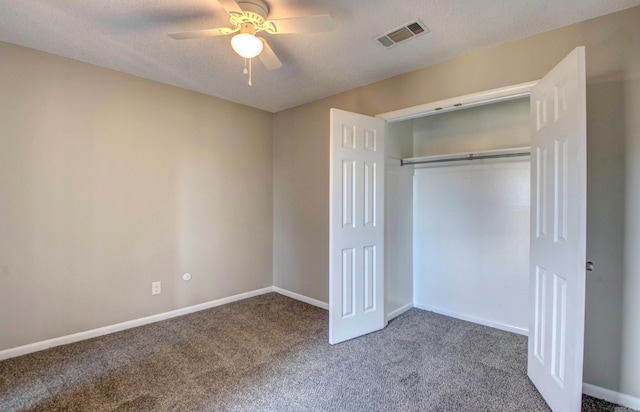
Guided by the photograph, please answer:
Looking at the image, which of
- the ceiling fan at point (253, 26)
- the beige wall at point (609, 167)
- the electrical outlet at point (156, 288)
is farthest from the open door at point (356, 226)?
the electrical outlet at point (156, 288)

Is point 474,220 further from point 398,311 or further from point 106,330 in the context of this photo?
point 106,330

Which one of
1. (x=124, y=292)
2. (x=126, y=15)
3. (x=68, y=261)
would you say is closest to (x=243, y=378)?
(x=124, y=292)

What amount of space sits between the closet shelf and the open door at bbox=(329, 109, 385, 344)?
67cm

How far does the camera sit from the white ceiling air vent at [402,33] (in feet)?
7.30

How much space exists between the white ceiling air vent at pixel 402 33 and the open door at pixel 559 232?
933 mm

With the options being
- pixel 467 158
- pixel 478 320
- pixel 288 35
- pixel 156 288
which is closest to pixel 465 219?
pixel 467 158

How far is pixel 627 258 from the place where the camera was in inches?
78.5

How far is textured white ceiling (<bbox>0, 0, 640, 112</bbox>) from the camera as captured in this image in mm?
2018

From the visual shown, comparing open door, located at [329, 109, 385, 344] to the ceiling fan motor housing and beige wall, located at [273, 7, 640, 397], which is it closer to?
the ceiling fan motor housing

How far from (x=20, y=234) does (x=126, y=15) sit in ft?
6.60

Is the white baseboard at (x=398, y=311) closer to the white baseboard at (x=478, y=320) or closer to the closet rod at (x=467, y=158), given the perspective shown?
the white baseboard at (x=478, y=320)

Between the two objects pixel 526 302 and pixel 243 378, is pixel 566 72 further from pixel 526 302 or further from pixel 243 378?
pixel 243 378

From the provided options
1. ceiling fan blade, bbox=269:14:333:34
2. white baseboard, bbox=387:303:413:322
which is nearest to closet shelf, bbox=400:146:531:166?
white baseboard, bbox=387:303:413:322

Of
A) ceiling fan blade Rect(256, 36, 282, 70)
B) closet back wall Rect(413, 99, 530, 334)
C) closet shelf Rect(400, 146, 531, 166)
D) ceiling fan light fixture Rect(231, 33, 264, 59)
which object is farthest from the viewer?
closet back wall Rect(413, 99, 530, 334)
